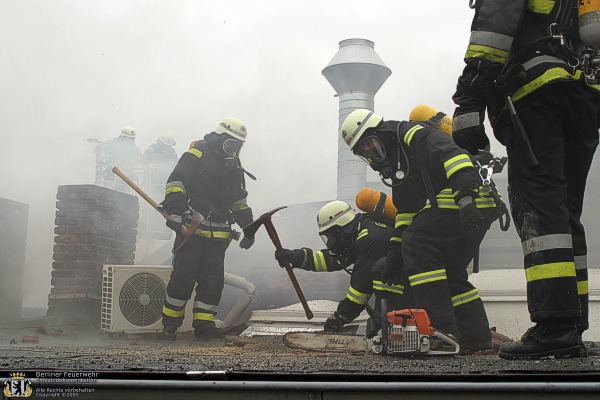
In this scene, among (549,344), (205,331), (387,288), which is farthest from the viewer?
(205,331)

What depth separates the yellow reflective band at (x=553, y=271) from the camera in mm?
2328

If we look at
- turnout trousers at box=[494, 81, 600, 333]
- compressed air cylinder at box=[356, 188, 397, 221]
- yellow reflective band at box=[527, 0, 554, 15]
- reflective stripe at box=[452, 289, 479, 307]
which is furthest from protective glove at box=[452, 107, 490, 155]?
compressed air cylinder at box=[356, 188, 397, 221]

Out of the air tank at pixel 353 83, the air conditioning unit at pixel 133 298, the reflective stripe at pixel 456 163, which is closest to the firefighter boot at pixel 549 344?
the reflective stripe at pixel 456 163

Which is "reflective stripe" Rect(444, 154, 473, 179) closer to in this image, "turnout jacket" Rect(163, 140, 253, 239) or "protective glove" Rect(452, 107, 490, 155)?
"protective glove" Rect(452, 107, 490, 155)

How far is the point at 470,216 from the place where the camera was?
3613 mm

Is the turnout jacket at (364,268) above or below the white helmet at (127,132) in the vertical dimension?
below

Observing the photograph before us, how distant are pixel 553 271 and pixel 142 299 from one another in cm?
436

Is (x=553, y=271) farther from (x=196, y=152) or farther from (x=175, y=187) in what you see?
(x=196, y=152)

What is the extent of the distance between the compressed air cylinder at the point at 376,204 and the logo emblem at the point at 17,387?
158 inches

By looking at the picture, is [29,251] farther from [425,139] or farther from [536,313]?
[536,313]

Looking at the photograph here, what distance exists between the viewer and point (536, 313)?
2.32 meters

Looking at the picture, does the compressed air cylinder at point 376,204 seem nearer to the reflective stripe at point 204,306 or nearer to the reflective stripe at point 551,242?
the reflective stripe at point 204,306

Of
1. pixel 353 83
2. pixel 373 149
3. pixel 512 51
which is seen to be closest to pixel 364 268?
pixel 373 149

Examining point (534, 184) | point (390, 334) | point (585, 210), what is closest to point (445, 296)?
point (390, 334)
